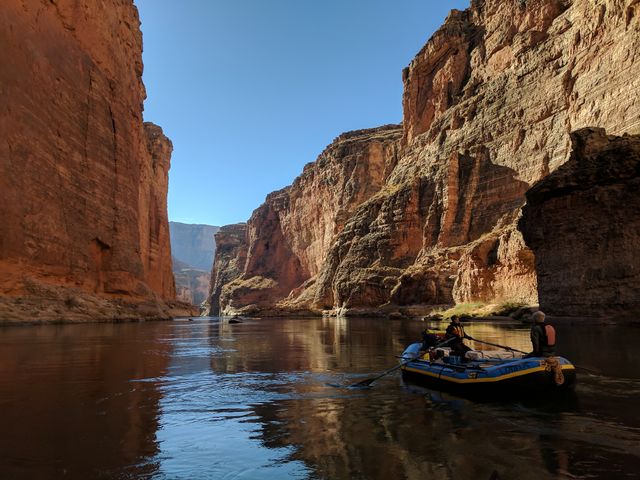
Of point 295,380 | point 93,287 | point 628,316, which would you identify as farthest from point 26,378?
point 93,287

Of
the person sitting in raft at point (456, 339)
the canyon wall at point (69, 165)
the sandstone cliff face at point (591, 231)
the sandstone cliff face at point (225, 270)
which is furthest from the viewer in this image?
the sandstone cliff face at point (225, 270)

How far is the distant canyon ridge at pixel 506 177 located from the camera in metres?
32.4

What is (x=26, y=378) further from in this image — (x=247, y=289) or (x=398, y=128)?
(x=247, y=289)

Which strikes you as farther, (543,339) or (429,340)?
(429,340)

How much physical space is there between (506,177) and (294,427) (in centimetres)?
6092

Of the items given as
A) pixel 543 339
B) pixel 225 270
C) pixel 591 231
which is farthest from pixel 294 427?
pixel 225 270

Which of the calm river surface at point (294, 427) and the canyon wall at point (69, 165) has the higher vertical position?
the canyon wall at point (69, 165)

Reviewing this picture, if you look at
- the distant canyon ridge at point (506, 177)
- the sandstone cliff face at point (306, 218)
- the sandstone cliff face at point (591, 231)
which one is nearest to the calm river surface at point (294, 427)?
the sandstone cliff face at point (591, 231)

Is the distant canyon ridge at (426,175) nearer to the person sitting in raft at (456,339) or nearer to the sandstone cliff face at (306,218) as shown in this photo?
the sandstone cliff face at (306,218)

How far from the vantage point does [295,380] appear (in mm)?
13133

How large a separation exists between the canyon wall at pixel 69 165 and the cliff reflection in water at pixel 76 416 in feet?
81.5

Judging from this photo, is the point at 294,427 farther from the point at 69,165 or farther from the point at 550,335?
the point at 69,165

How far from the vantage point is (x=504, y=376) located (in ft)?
31.6

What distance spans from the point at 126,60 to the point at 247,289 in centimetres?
9227
